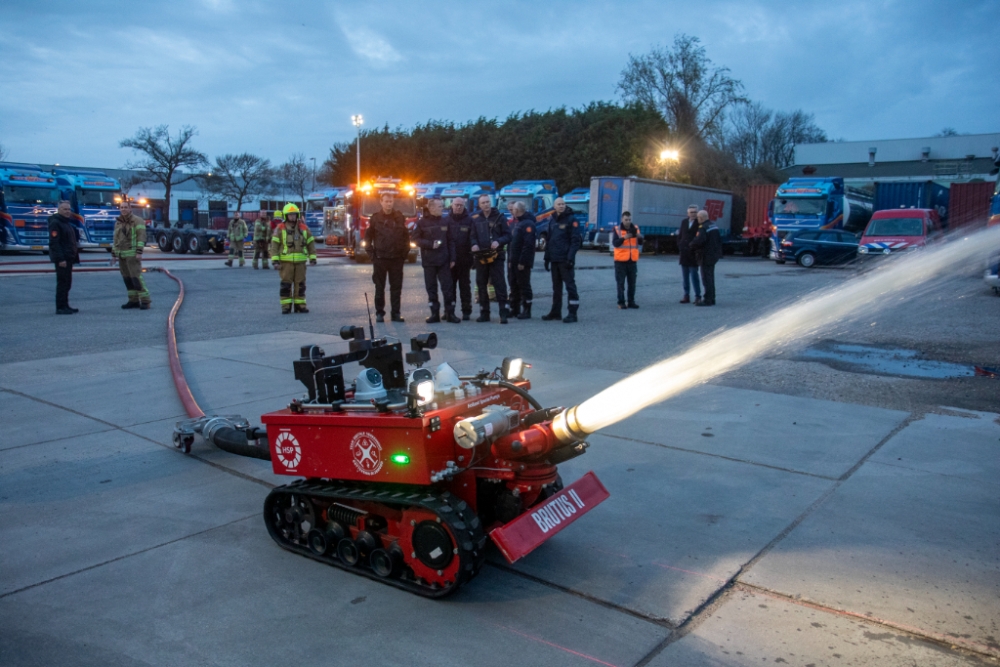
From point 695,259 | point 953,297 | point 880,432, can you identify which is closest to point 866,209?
point 953,297

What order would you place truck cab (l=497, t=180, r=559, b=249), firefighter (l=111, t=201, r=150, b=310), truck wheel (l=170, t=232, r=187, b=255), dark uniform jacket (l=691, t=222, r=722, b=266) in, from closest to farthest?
firefighter (l=111, t=201, r=150, b=310) → dark uniform jacket (l=691, t=222, r=722, b=266) → truck wheel (l=170, t=232, r=187, b=255) → truck cab (l=497, t=180, r=559, b=249)

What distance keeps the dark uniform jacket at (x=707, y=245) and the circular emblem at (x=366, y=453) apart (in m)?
11.5

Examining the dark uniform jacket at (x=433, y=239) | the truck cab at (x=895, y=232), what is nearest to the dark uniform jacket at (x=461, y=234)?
the dark uniform jacket at (x=433, y=239)

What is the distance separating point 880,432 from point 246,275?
61.0ft

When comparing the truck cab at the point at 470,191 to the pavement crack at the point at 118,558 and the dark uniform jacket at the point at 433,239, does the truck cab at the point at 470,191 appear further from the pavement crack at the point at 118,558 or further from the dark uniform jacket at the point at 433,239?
the pavement crack at the point at 118,558

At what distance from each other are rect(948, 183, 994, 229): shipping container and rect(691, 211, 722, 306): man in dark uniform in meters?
20.7

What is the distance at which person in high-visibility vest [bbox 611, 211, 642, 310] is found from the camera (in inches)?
546

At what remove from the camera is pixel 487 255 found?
39.8 feet

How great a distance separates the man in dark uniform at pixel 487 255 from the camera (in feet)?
39.9

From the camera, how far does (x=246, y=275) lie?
2153cm

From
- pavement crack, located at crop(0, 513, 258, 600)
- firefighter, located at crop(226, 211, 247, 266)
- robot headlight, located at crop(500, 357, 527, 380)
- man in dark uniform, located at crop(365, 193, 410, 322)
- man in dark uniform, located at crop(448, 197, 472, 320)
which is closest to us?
pavement crack, located at crop(0, 513, 258, 600)

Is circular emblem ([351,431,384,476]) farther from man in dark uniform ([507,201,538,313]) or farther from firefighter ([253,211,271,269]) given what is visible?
firefighter ([253,211,271,269])

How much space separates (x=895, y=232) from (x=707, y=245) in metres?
12.1

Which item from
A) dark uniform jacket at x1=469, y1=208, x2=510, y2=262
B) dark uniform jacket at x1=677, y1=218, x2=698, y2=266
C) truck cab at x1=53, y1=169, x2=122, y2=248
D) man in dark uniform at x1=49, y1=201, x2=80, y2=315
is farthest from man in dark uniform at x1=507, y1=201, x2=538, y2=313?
truck cab at x1=53, y1=169, x2=122, y2=248
